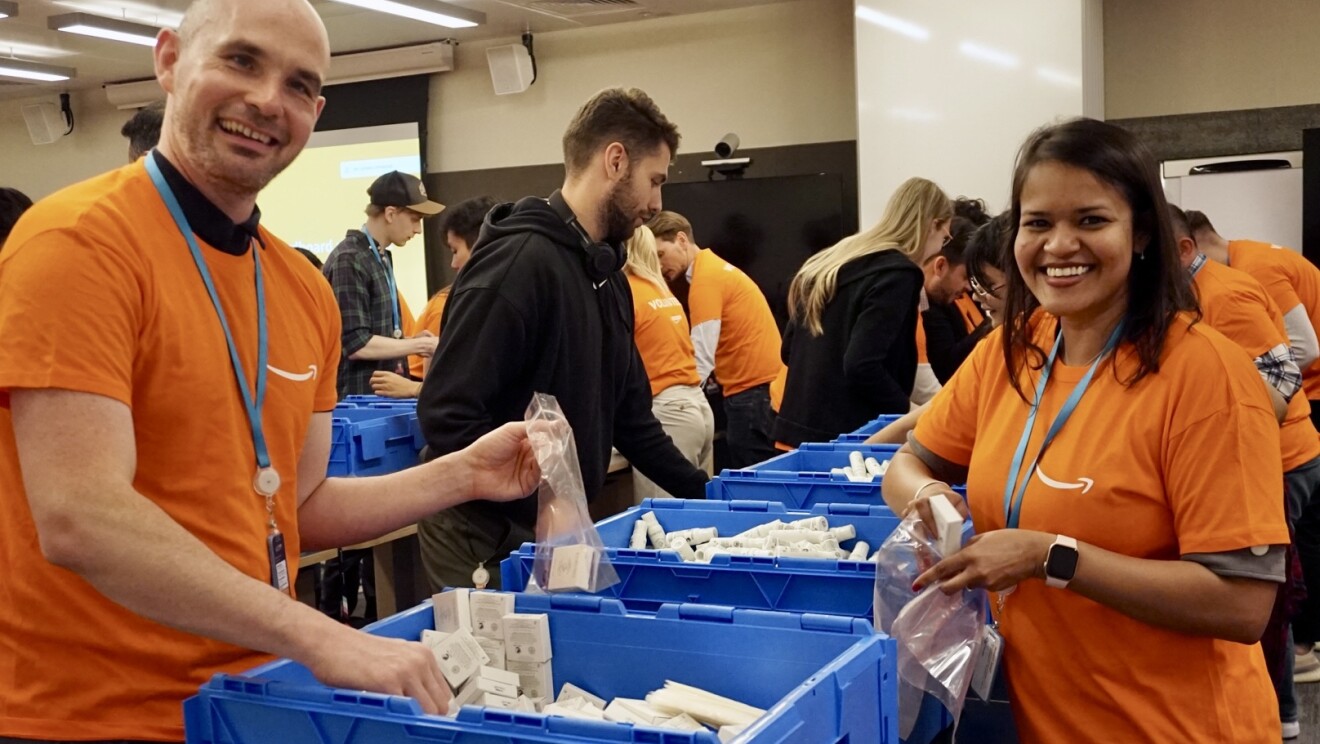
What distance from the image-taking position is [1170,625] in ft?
4.87

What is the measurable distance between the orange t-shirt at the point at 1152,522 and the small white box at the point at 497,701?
721mm

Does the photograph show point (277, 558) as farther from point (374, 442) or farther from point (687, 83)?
point (687, 83)

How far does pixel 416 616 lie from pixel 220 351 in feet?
1.53

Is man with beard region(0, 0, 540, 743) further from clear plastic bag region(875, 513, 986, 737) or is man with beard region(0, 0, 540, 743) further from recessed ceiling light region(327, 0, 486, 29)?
recessed ceiling light region(327, 0, 486, 29)

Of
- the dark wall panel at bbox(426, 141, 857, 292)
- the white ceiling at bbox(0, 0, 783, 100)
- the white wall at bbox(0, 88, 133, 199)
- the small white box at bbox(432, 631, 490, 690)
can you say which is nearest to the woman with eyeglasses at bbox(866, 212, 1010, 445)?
the small white box at bbox(432, 631, 490, 690)

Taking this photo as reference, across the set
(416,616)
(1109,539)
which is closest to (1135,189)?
(1109,539)

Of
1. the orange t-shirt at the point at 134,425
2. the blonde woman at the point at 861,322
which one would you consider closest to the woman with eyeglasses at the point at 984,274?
the blonde woman at the point at 861,322

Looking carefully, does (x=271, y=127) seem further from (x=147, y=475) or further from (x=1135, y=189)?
(x=1135, y=189)

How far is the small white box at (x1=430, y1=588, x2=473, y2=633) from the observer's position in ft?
5.06

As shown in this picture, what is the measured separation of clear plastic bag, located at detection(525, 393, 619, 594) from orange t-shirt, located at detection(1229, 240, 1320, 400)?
10.8ft

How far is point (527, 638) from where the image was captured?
1.50 m

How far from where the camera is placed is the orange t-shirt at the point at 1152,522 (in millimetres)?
1470

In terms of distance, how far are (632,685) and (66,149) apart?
11.2m

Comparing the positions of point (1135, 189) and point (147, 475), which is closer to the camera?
point (147, 475)
